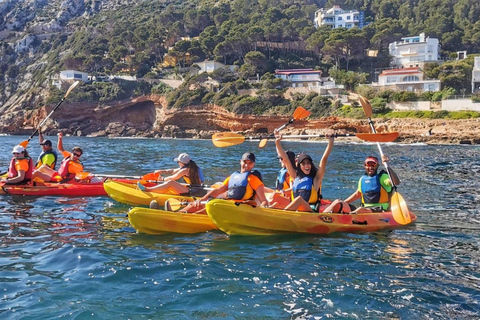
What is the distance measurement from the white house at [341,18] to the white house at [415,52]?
22.9 m

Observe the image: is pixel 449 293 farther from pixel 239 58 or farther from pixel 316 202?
pixel 239 58

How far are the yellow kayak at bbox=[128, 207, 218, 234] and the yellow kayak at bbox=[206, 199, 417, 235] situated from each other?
1.68 feet

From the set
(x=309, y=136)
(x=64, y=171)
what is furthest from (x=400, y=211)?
(x=64, y=171)

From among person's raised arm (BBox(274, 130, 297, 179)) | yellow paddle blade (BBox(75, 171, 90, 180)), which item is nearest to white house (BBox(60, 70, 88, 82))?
yellow paddle blade (BBox(75, 171, 90, 180))

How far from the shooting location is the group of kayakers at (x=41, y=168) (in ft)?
42.4

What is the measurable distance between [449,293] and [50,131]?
7289cm

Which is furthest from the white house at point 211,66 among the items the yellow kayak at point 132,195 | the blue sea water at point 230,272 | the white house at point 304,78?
the blue sea water at point 230,272

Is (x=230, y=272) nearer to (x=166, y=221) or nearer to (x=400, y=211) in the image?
(x=166, y=221)

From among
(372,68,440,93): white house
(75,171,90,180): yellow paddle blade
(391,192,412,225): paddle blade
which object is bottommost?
(391,192,412,225): paddle blade

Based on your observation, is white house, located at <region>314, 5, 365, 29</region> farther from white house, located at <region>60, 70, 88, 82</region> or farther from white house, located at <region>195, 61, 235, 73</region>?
white house, located at <region>60, 70, 88, 82</region>

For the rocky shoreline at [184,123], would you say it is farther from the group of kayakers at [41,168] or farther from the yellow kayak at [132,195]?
the group of kayakers at [41,168]

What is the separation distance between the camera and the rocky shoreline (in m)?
43.5

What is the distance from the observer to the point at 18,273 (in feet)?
21.0

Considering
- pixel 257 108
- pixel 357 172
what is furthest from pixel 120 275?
pixel 257 108
